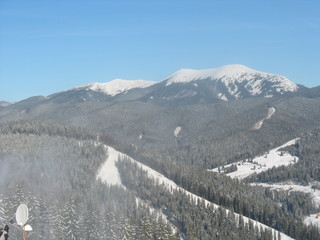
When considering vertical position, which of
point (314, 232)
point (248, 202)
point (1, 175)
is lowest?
point (314, 232)

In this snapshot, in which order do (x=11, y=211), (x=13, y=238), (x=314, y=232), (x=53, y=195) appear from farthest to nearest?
(x=314, y=232) → (x=53, y=195) → (x=11, y=211) → (x=13, y=238)

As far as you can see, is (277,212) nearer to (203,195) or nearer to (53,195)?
(203,195)

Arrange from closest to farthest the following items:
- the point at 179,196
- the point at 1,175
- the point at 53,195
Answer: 1. the point at 53,195
2. the point at 1,175
3. the point at 179,196

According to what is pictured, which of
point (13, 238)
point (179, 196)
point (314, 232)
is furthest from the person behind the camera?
point (179, 196)

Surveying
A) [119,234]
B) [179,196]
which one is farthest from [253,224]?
[119,234]

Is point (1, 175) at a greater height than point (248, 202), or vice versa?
point (1, 175)

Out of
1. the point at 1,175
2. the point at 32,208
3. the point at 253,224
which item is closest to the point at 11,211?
the point at 32,208

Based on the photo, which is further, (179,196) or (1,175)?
(179,196)

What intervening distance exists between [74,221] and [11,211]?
57.8 feet

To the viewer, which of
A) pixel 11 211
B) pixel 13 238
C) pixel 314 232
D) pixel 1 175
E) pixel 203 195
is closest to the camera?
pixel 13 238

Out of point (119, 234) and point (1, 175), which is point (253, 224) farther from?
point (1, 175)

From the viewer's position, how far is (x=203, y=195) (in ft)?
652

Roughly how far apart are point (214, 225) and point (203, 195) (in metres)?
39.7

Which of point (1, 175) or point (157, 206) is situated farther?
point (157, 206)
